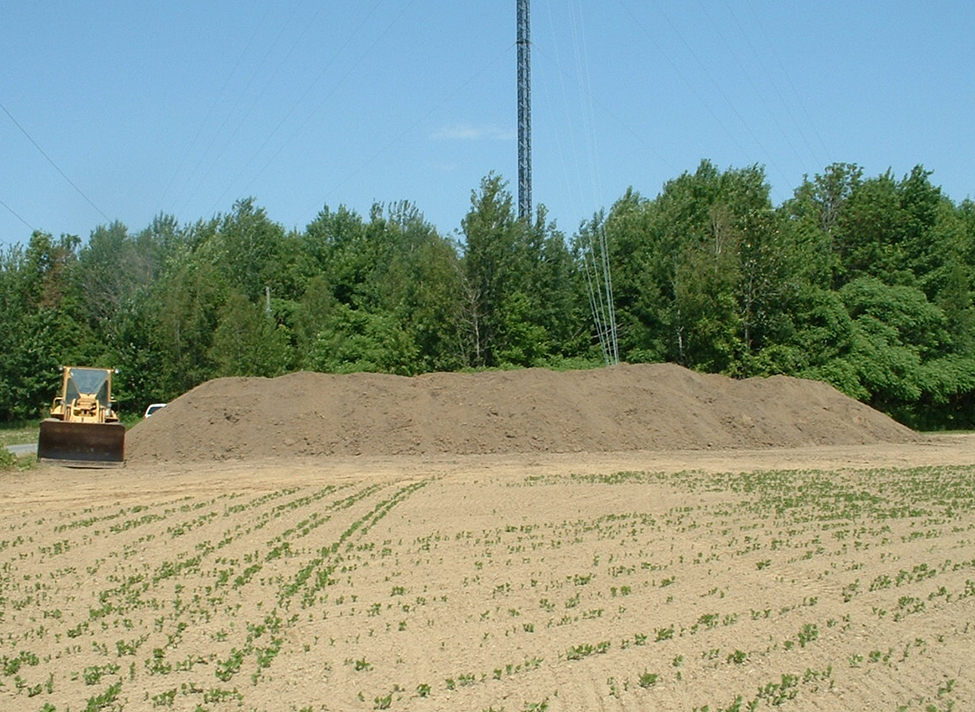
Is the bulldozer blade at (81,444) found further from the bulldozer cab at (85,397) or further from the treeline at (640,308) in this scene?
the treeline at (640,308)

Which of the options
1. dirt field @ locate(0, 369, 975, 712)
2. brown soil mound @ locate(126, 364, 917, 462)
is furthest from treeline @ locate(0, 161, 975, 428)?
dirt field @ locate(0, 369, 975, 712)

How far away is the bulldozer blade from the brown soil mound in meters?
3.10

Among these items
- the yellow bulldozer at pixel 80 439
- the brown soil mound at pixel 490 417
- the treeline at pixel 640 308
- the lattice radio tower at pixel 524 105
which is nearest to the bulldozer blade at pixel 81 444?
the yellow bulldozer at pixel 80 439

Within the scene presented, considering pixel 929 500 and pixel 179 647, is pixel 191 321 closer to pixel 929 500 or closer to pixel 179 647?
pixel 929 500

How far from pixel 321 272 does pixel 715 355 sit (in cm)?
3744

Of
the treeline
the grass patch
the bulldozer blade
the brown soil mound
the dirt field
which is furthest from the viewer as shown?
the treeline

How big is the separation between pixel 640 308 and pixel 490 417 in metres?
21.5

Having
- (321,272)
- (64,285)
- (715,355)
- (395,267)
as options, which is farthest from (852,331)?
(64,285)

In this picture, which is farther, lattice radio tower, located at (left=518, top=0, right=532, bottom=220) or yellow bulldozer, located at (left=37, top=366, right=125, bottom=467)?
lattice radio tower, located at (left=518, top=0, right=532, bottom=220)

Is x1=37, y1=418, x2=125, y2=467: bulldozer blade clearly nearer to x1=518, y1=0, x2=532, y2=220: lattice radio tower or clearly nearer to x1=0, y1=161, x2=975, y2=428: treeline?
x1=0, y1=161, x2=975, y2=428: treeline

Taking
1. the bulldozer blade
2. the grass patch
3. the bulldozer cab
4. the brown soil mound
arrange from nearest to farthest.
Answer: the bulldozer blade, the bulldozer cab, the brown soil mound, the grass patch

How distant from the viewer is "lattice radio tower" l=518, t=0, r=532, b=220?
1879 inches

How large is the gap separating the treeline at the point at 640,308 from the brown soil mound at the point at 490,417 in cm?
1011

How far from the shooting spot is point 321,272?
256 feet
